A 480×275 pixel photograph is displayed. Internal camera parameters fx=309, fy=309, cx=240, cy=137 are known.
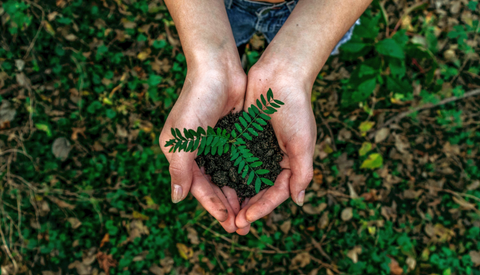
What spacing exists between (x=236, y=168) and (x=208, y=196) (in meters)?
0.31

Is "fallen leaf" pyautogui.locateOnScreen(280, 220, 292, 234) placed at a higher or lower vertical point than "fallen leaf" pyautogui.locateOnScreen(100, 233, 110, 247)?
lower

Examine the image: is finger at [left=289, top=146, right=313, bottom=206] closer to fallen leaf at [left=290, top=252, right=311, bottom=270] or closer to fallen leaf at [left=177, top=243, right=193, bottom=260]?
fallen leaf at [left=290, top=252, right=311, bottom=270]

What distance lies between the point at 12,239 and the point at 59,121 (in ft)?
5.16

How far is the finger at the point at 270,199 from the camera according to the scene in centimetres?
244

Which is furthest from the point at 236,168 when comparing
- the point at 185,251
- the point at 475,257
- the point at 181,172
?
the point at 475,257

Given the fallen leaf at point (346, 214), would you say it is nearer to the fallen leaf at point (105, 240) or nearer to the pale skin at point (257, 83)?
the pale skin at point (257, 83)

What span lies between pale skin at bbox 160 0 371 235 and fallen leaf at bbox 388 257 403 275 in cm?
203

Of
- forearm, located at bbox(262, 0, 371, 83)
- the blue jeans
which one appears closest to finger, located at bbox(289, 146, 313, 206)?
forearm, located at bbox(262, 0, 371, 83)

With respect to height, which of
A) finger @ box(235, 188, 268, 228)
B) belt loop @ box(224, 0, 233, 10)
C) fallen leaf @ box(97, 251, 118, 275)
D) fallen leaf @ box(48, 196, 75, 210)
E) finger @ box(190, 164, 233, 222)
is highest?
belt loop @ box(224, 0, 233, 10)

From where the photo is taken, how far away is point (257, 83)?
258 cm

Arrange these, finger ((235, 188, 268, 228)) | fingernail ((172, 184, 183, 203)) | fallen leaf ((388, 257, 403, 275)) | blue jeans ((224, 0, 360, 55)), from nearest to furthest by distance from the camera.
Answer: fingernail ((172, 184, 183, 203)), finger ((235, 188, 268, 228)), blue jeans ((224, 0, 360, 55)), fallen leaf ((388, 257, 403, 275))

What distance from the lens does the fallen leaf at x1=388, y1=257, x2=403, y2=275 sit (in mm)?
3689

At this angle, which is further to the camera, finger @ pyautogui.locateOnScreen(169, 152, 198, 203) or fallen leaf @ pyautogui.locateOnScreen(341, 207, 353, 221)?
fallen leaf @ pyautogui.locateOnScreen(341, 207, 353, 221)

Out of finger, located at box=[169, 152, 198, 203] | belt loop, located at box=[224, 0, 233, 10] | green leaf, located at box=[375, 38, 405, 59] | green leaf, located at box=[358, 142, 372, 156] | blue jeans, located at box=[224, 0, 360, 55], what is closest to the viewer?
finger, located at box=[169, 152, 198, 203]
